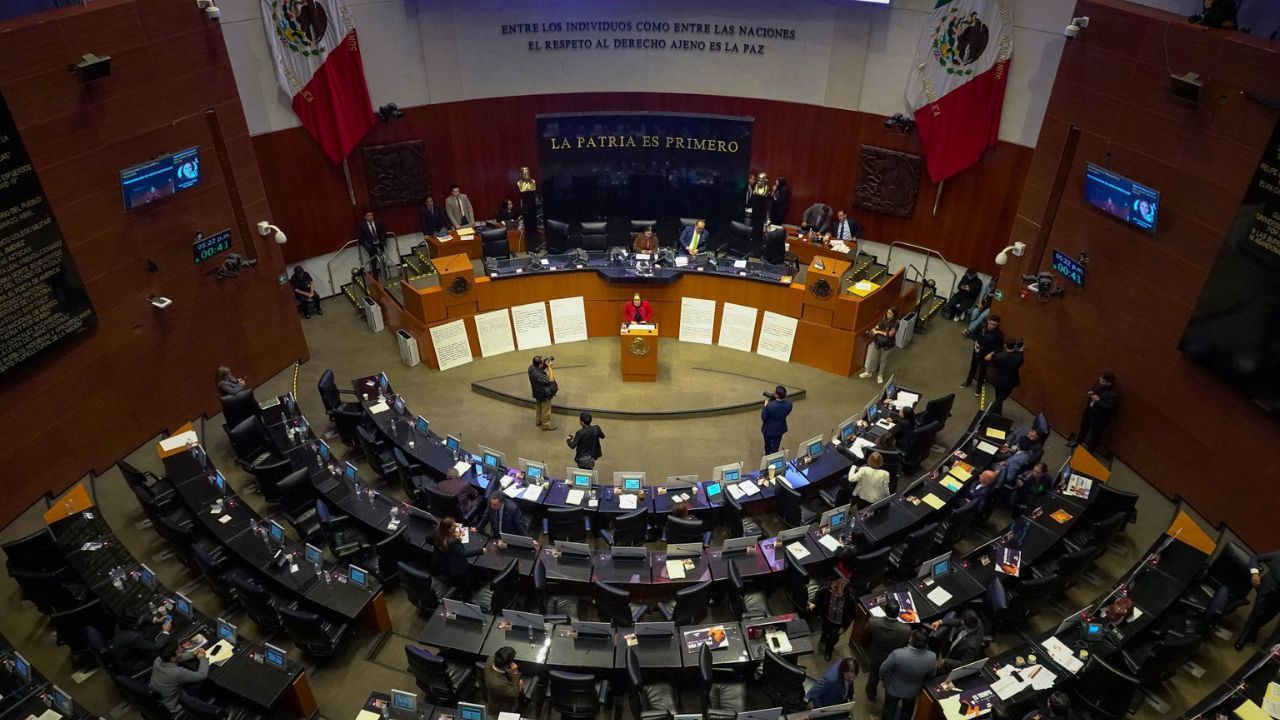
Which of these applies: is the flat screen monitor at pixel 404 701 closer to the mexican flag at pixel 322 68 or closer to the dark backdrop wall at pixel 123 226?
the dark backdrop wall at pixel 123 226

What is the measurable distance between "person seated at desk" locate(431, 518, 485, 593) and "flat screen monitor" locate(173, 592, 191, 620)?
274 cm

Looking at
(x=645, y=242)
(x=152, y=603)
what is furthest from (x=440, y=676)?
(x=645, y=242)

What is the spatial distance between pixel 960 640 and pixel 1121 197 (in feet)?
22.8

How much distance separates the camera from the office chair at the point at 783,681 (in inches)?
317

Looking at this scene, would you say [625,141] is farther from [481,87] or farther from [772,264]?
[772,264]

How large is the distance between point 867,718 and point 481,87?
47.5ft

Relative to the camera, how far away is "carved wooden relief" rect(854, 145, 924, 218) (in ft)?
54.1

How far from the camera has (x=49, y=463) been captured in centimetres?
1095

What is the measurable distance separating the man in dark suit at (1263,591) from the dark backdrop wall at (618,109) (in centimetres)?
826

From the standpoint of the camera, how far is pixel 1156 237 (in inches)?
431

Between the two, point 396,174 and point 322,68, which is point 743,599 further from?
point 322,68

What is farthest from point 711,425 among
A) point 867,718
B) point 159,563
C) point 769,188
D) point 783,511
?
point 159,563

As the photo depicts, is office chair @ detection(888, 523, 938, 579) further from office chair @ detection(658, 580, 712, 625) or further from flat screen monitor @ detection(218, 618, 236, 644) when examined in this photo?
flat screen monitor @ detection(218, 618, 236, 644)

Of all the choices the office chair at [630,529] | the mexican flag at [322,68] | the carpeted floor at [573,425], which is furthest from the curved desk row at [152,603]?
the mexican flag at [322,68]
